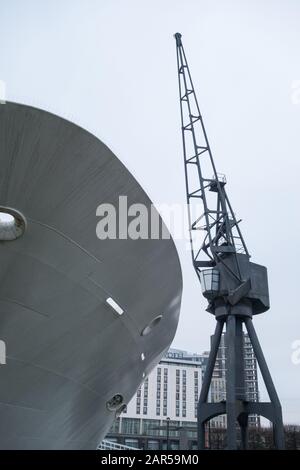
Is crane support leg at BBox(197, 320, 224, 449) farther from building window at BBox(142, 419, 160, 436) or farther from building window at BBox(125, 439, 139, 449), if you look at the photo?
building window at BBox(142, 419, 160, 436)

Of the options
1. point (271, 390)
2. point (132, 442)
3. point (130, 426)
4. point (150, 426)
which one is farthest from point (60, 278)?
point (150, 426)

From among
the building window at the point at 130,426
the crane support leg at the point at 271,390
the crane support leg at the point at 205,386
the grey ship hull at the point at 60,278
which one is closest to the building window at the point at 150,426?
the building window at the point at 130,426

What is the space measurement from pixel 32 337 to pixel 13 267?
1.62m

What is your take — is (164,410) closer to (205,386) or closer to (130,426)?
(130,426)

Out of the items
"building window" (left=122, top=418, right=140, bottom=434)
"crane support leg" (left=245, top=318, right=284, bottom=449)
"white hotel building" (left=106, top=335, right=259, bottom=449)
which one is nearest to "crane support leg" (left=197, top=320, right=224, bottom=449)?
"crane support leg" (left=245, top=318, right=284, bottom=449)

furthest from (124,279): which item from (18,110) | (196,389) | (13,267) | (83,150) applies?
(196,389)

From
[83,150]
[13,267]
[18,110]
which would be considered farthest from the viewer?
[13,267]

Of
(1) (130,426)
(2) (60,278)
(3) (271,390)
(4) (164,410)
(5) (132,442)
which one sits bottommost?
(5) (132,442)

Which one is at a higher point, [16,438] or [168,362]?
[168,362]

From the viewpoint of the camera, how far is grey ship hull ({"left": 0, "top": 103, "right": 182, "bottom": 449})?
7.82 m

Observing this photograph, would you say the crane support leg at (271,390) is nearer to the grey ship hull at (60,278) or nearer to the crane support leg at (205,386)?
the crane support leg at (205,386)

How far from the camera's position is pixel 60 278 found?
9.16 meters

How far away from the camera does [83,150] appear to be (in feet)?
26.4
